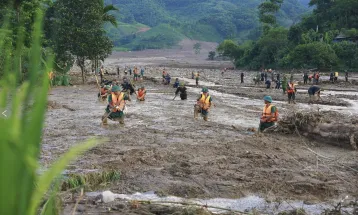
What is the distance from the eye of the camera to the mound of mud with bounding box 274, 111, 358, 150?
10.3 metres

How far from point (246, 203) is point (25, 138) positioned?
5.38 m

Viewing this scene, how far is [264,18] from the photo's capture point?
64750 mm

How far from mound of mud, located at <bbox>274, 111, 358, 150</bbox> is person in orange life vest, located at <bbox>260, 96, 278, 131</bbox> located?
0.63ft

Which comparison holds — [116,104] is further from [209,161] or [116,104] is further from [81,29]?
[81,29]

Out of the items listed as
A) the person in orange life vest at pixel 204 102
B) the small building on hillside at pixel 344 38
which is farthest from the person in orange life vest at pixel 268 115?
the small building on hillside at pixel 344 38

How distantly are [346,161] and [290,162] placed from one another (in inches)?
53.9

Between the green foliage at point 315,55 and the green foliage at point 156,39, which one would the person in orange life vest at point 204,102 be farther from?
the green foliage at point 156,39

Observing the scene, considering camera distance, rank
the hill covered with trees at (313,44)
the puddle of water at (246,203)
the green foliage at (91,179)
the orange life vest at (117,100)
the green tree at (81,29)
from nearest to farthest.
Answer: the puddle of water at (246,203)
the green foliage at (91,179)
the orange life vest at (117,100)
the green tree at (81,29)
the hill covered with trees at (313,44)

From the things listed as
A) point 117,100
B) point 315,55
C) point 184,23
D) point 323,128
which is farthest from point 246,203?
point 184,23

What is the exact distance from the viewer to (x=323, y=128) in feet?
35.6

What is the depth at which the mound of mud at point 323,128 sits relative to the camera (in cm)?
1027

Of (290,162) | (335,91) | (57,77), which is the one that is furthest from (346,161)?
(57,77)

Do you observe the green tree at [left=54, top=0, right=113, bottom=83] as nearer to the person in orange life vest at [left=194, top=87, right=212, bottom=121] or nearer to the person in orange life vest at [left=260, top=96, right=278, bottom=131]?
the person in orange life vest at [left=194, top=87, right=212, bottom=121]

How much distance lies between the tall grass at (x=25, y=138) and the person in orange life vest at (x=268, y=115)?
1045 centimetres
